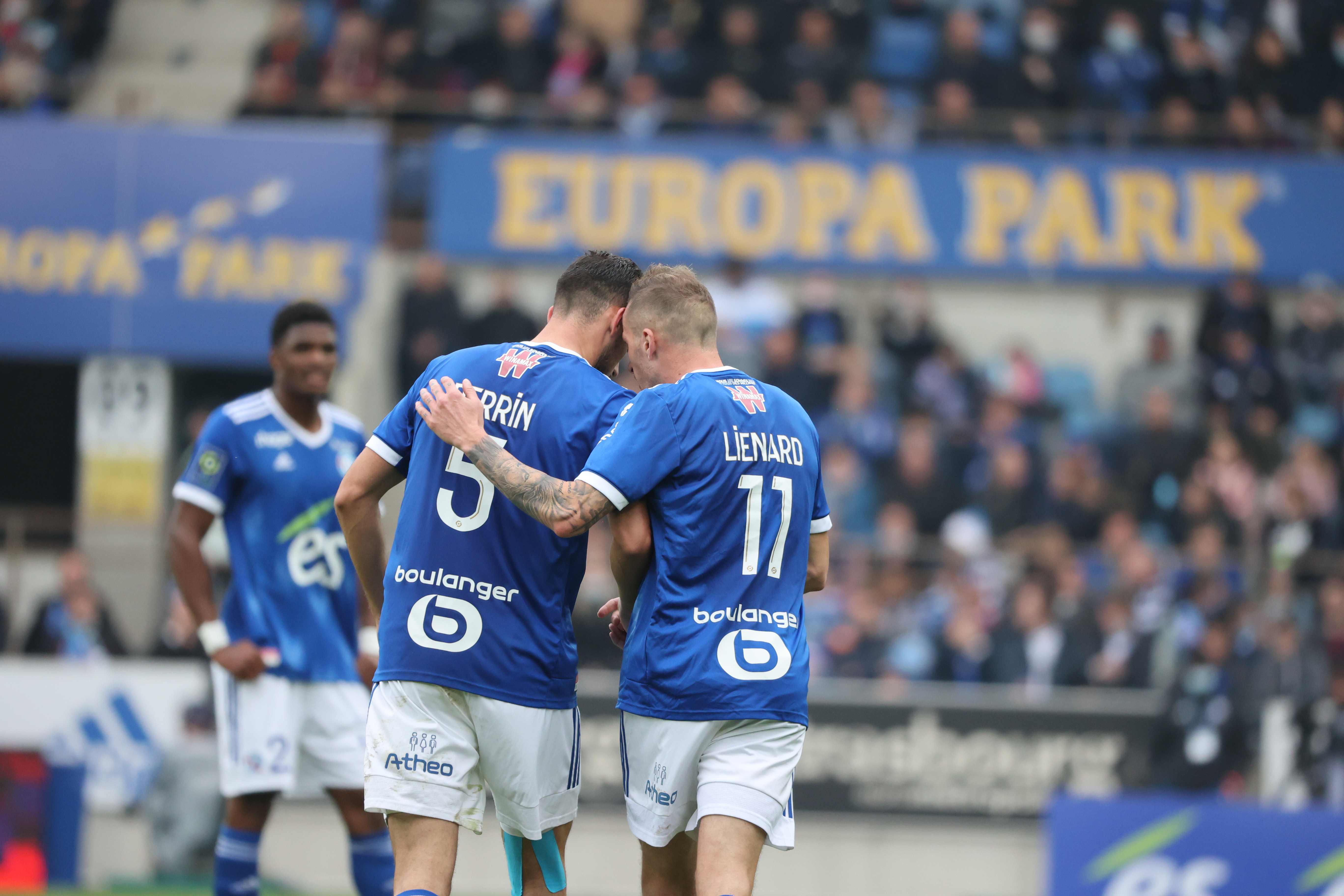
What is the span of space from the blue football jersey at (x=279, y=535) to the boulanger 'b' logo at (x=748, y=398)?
2169 millimetres

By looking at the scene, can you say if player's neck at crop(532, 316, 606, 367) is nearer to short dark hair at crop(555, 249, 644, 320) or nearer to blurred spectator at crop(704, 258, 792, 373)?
short dark hair at crop(555, 249, 644, 320)

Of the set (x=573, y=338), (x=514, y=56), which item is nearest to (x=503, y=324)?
(x=514, y=56)

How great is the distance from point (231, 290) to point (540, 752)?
38.7 ft

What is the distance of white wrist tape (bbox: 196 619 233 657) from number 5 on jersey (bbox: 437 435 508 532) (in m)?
1.86

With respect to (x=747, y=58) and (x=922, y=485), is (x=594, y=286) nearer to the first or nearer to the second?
(x=922, y=485)

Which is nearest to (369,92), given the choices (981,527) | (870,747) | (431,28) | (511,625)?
(431,28)

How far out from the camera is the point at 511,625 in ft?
16.2

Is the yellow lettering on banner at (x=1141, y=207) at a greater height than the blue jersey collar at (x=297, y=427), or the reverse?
the yellow lettering on banner at (x=1141, y=207)

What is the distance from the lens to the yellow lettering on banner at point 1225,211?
1653 cm

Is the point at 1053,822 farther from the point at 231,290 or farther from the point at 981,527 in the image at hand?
the point at 231,290

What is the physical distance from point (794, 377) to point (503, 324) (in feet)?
8.98

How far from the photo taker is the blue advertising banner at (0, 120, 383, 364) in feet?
51.5

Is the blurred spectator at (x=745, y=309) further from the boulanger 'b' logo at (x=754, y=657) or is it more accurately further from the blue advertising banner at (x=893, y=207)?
the boulanger 'b' logo at (x=754, y=657)

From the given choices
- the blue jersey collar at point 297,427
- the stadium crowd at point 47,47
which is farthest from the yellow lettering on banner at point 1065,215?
the blue jersey collar at point 297,427
